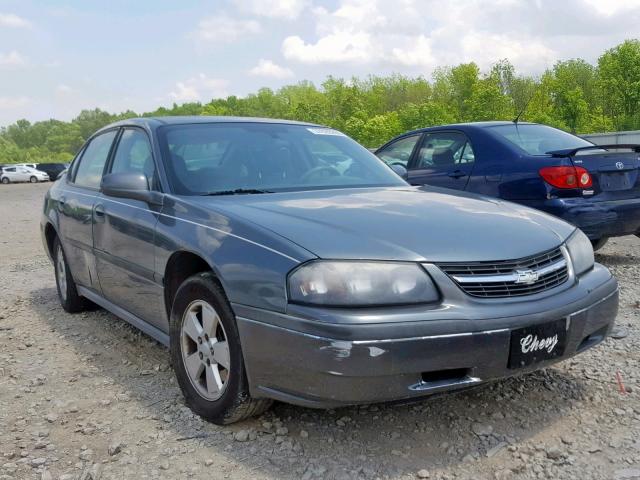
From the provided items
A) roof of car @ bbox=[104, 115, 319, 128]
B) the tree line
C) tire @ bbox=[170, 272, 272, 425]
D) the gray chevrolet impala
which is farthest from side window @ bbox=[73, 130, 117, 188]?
the tree line

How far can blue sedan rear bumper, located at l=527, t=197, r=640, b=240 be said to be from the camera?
18.6 feet

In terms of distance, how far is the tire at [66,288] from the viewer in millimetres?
5095

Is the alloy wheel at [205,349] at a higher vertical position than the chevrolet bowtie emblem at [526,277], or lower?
lower

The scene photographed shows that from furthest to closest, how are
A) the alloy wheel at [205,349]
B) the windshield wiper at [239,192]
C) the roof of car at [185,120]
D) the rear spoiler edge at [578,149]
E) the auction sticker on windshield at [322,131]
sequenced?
the rear spoiler edge at [578,149] → the auction sticker on windshield at [322,131] → the roof of car at [185,120] → the windshield wiper at [239,192] → the alloy wheel at [205,349]

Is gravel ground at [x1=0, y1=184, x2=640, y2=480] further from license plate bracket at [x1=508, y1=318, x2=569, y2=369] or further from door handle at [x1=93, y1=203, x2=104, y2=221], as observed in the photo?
door handle at [x1=93, y1=203, x2=104, y2=221]

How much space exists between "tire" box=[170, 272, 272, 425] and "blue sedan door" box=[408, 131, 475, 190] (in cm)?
396

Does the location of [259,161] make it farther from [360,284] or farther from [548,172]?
[548,172]

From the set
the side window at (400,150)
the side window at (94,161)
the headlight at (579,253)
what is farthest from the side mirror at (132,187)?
the side window at (400,150)

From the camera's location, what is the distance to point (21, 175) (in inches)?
1945

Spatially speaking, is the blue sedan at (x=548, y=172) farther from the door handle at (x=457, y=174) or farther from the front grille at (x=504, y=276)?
the front grille at (x=504, y=276)

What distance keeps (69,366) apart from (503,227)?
2.67 metres

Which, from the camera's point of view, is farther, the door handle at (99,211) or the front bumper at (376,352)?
the door handle at (99,211)

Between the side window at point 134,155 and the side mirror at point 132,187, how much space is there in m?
0.12

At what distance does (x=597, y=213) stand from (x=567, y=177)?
407 mm
